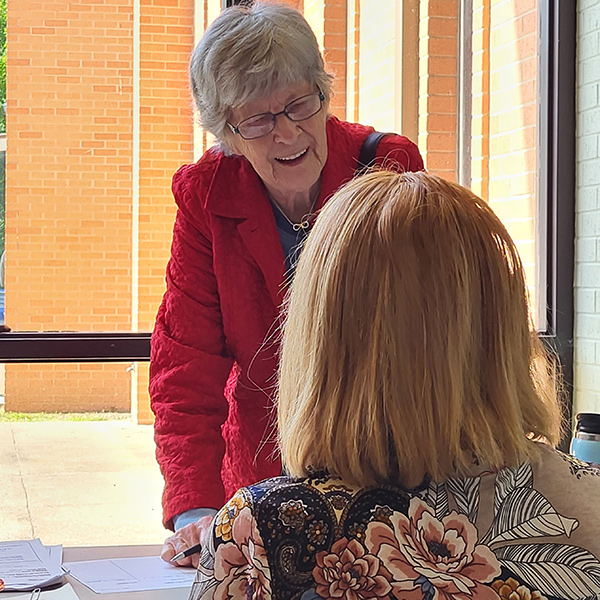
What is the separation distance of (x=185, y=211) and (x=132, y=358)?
1.33m

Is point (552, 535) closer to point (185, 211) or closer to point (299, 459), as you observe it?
point (299, 459)

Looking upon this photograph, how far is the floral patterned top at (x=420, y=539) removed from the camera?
998mm

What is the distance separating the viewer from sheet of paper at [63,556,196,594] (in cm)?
146

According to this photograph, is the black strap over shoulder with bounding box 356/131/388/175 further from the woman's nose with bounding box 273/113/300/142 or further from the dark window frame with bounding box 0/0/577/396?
the dark window frame with bounding box 0/0/577/396

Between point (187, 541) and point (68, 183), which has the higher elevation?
point (68, 183)

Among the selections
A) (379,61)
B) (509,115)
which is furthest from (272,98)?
(379,61)

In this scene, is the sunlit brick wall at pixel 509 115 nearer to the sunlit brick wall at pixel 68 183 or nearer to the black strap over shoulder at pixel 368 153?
the sunlit brick wall at pixel 68 183

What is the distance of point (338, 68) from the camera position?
3998 millimetres

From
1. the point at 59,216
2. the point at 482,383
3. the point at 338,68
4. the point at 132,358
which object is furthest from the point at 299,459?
the point at 338,68

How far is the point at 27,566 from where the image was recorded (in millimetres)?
1555

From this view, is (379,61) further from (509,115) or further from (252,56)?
(252,56)

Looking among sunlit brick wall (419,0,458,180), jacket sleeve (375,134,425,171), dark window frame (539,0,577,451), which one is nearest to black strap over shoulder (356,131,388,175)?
jacket sleeve (375,134,425,171)

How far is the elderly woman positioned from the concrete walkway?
154 cm

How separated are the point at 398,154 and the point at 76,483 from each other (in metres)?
2.11
